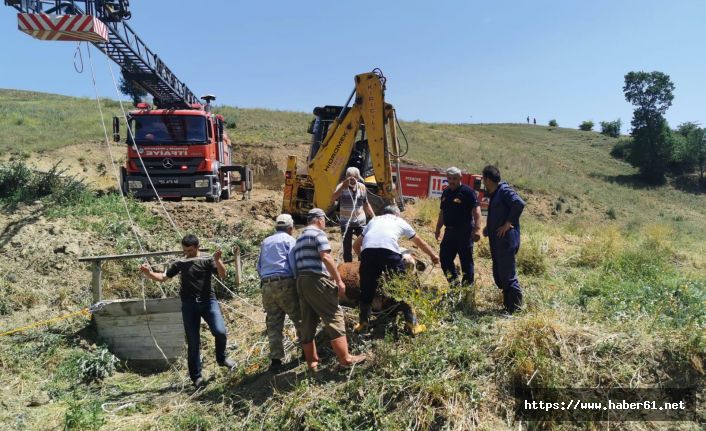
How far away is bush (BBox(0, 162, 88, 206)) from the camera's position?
34.3 feet

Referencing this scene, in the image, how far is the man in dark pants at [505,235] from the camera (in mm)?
5545

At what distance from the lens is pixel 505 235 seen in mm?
5609

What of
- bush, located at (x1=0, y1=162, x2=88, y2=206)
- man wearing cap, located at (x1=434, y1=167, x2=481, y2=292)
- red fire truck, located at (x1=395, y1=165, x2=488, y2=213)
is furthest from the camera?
red fire truck, located at (x1=395, y1=165, x2=488, y2=213)

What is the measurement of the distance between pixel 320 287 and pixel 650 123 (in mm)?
57101

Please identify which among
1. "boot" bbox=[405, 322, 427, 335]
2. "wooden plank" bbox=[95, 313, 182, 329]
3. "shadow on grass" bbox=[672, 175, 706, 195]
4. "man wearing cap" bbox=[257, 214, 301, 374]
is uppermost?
"man wearing cap" bbox=[257, 214, 301, 374]

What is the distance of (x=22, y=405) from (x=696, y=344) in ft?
21.0

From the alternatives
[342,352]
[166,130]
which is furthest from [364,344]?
[166,130]

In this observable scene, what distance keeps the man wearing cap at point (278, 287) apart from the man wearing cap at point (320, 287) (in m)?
0.22

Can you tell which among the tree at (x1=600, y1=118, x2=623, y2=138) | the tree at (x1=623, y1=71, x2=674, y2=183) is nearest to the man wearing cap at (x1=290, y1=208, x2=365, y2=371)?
the tree at (x1=623, y1=71, x2=674, y2=183)

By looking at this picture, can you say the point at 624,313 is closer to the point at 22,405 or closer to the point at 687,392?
the point at 687,392

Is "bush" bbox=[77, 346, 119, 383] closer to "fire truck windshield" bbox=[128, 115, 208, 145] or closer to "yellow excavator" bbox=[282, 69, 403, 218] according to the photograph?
"yellow excavator" bbox=[282, 69, 403, 218]

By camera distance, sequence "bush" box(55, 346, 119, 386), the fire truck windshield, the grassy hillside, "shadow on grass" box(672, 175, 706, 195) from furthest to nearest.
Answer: "shadow on grass" box(672, 175, 706, 195) < the fire truck windshield < "bush" box(55, 346, 119, 386) < the grassy hillside

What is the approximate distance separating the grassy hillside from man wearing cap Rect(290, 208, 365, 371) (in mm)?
348

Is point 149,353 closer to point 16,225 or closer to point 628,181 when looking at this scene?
point 16,225
